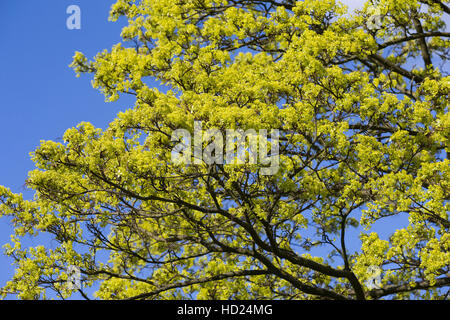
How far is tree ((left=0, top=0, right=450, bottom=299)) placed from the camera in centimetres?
972

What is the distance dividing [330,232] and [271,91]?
10.8ft

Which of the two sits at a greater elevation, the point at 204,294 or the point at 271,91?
the point at 271,91

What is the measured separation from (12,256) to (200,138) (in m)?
5.02

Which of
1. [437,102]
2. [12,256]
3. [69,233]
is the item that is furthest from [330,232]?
[12,256]

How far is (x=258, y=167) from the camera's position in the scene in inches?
367

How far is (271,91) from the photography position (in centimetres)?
1079

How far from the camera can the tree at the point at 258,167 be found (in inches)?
383
